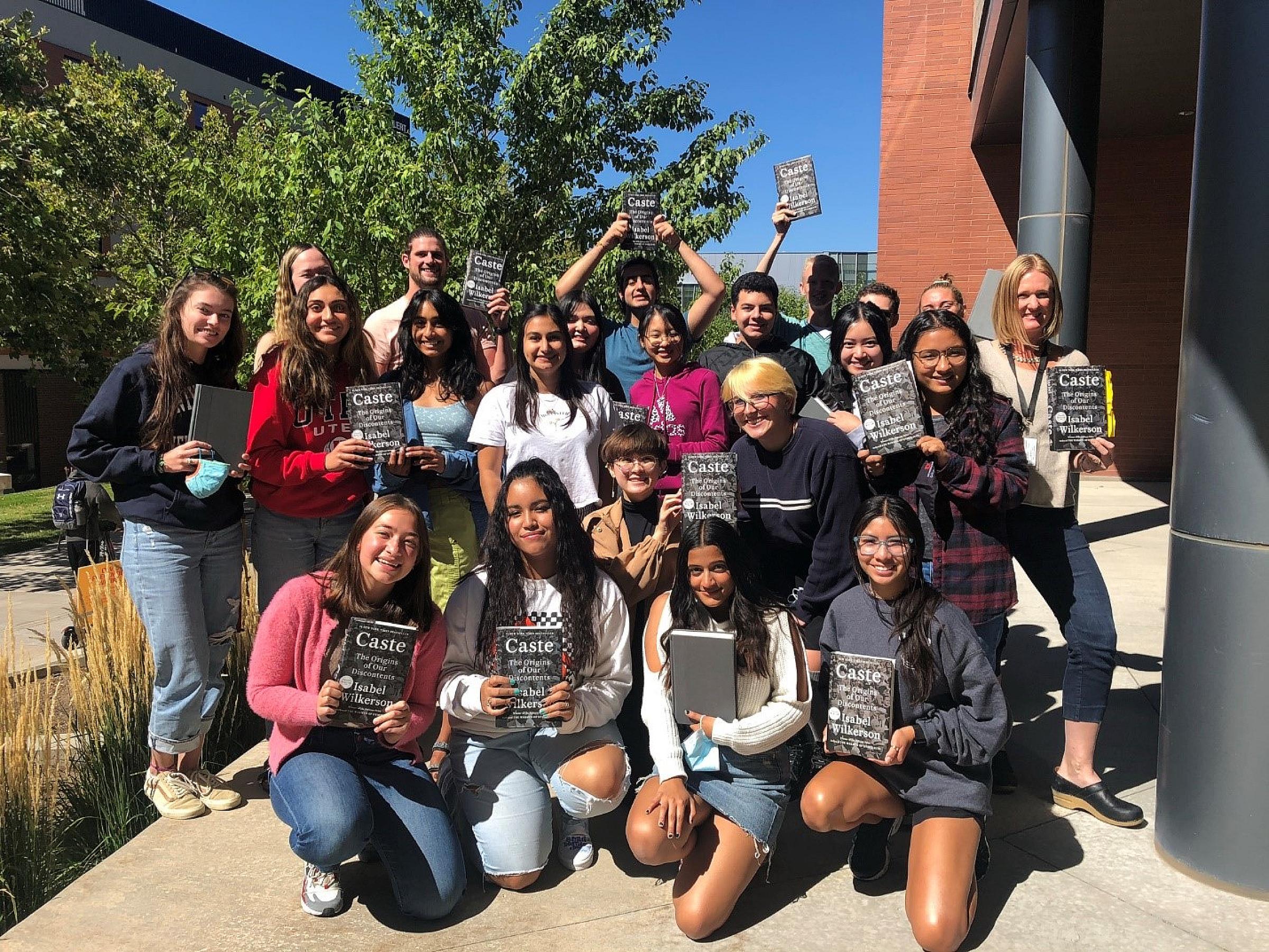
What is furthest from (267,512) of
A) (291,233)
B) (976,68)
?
(976,68)

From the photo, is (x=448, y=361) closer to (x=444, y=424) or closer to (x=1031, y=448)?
(x=444, y=424)

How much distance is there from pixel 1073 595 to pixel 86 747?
3.93 meters

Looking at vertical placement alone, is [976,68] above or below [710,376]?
above

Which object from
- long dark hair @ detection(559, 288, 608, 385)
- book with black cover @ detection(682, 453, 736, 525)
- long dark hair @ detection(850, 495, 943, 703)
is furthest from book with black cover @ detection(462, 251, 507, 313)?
long dark hair @ detection(850, 495, 943, 703)

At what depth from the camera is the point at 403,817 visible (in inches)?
125

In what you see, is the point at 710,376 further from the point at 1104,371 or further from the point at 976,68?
the point at 976,68

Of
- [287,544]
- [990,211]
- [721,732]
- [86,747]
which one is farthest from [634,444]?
[990,211]

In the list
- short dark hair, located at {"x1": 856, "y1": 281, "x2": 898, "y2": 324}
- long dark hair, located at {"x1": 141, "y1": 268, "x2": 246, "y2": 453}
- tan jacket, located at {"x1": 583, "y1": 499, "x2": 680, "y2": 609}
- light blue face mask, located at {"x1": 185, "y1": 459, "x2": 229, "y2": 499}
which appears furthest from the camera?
short dark hair, located at {"x1": 856, "y1": 281, "x2": 898, "y2": 324}

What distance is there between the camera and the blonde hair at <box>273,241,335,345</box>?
3932mm

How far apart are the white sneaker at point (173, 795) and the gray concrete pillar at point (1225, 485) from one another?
11.4ft

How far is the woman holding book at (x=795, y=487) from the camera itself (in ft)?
12.1

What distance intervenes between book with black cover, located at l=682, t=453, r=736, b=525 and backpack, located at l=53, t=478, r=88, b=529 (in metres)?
6.87

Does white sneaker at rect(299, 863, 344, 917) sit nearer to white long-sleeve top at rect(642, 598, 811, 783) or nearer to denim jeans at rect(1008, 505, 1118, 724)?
white long-sleeve top at rect(642, 598, 811, 783)

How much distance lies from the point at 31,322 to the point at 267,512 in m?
6.96
